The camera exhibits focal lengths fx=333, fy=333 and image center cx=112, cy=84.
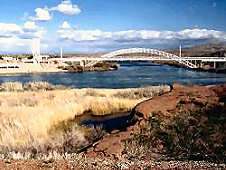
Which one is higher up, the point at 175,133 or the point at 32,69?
the point at 175,133

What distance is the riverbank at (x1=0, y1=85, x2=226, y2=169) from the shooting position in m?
6.09

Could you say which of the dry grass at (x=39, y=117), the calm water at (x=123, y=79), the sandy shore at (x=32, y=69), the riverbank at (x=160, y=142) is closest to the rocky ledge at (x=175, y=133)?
the riverbank at (x=160, y=142)

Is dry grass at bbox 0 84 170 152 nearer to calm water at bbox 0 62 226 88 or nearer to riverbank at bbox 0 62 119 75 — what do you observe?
calm water at bbox 0 62 226 88

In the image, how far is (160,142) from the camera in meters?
8.00

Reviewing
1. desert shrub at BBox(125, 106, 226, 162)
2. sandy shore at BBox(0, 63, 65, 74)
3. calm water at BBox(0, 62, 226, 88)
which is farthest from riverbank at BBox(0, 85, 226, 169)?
sandy shore at BBox(0, 63, 65, 74)

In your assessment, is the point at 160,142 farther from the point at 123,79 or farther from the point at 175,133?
the point at 123,79

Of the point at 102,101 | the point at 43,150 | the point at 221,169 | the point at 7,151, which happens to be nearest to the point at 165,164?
the point at 221,169

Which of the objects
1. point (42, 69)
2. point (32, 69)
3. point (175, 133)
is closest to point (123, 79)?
point (42, 69)

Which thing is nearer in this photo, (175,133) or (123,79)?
(175,133)

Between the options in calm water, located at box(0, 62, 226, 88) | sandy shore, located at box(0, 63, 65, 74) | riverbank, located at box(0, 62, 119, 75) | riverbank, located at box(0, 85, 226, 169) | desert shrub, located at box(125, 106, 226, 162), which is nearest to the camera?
riverbank, located at box(0, 85, 226, 169)

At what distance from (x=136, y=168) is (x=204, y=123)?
304 centimetres

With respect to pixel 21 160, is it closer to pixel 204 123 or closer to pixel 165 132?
pixel 165 132

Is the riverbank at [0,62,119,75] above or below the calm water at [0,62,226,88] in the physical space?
above

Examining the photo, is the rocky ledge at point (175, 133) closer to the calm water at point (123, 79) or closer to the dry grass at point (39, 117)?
the dry grass at point (39, 117)
